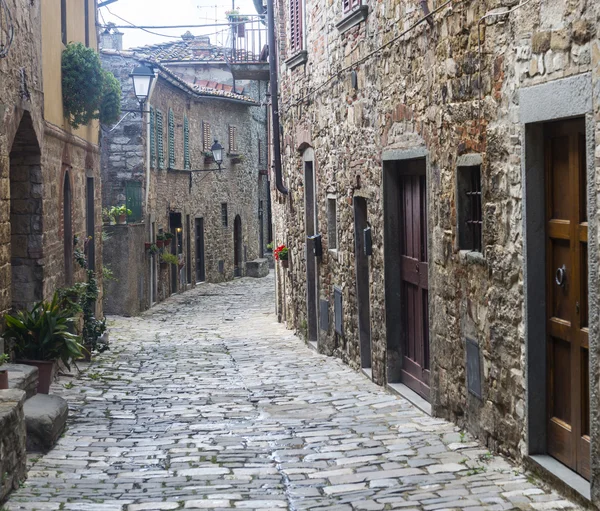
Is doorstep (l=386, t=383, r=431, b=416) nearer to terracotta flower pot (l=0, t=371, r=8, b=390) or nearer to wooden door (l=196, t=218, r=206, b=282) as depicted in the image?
terracotta flower pot (l=0, t=371, r=8, b=390)

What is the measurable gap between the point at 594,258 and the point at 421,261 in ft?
11.4

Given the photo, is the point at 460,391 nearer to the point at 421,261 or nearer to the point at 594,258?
the point at 421,261

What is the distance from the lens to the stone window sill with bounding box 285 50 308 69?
1194cm

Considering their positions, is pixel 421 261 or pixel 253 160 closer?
pixel 421 261

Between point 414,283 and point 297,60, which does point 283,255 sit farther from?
point 414,283

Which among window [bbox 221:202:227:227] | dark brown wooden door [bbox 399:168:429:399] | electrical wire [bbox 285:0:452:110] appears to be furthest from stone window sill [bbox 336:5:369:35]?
window [bbox 221:202:227:227]

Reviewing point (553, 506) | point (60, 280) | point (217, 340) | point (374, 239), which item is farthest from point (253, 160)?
point (553, 506)

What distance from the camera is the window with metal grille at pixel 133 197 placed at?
67.4ft

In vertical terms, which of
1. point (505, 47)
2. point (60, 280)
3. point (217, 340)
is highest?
point (505, 47)

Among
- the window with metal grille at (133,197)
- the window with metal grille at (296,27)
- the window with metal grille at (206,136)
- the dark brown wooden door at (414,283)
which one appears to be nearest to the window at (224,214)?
the window with metal grille at (206,136)

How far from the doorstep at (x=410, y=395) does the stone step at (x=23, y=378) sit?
3030mm

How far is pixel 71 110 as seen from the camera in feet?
39.1

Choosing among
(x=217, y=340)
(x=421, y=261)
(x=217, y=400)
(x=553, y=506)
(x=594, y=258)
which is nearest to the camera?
(x=594, y=258)

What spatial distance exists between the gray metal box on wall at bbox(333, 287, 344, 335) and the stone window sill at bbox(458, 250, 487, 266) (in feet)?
13.7
